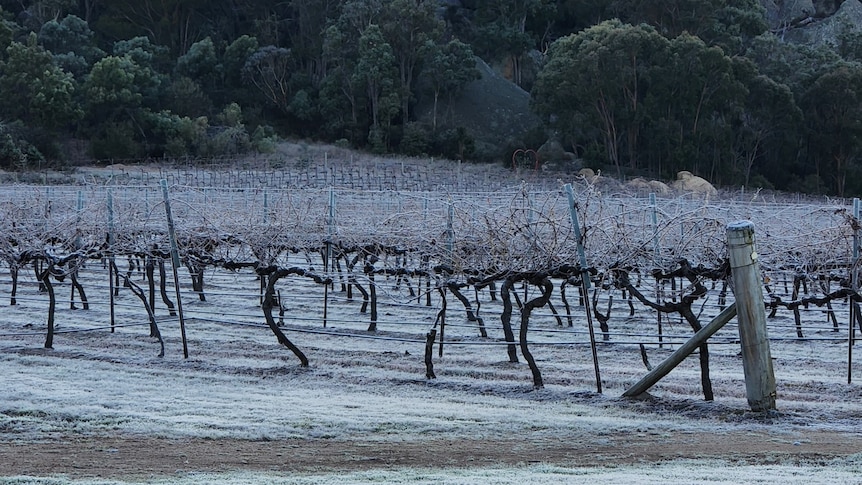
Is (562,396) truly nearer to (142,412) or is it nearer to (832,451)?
(832,451)

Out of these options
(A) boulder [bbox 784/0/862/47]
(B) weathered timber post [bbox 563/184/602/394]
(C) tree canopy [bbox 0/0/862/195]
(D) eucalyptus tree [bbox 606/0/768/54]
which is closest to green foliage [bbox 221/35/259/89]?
(C) tree canopy [bbox 0/0/862/195]

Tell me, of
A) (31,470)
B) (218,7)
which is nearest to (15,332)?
(31,470)

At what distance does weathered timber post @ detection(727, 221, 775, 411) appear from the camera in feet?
20.1

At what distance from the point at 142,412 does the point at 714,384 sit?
13.9ft

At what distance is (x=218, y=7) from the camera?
46375 mm

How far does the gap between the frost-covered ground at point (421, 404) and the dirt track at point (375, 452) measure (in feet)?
0.09

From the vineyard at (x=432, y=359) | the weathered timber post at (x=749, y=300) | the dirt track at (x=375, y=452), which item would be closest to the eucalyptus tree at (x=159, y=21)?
the vineyard at (x=432, y=359)

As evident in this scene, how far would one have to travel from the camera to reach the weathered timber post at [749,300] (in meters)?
6.14

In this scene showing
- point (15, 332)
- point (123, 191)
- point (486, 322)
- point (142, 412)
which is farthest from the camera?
point (123, 191)

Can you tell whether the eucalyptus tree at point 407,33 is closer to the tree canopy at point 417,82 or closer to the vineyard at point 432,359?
the tree canopy at point 417,82

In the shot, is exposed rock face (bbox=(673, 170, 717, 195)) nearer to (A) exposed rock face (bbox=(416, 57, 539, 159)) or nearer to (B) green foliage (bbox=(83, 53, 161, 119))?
(A) exposed rock face (bbox=(416, 57, 539, 159))

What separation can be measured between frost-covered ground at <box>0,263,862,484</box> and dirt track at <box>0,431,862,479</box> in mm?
28

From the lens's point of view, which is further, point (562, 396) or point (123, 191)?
point (123, 191)

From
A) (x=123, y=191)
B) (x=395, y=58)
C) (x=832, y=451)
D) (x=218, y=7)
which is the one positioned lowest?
(x=832, y=451)
